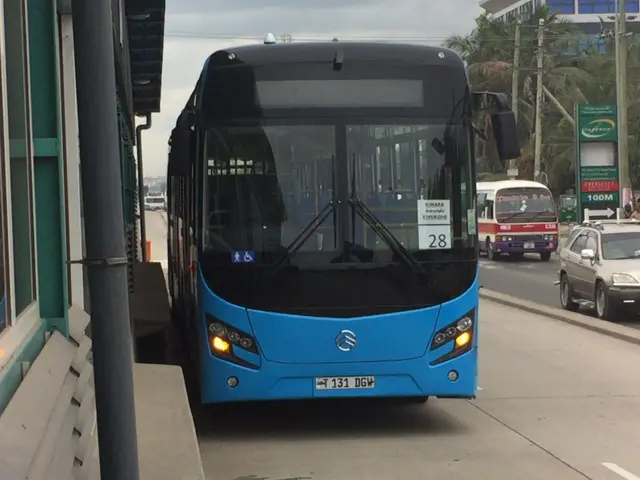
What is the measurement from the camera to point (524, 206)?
3575cm

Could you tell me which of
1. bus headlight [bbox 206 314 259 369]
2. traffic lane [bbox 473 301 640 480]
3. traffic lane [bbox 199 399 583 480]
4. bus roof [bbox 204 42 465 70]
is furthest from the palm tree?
bus headlight [bbox 206 314 259 369]

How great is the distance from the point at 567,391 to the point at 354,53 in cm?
447

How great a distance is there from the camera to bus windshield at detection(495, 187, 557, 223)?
3566cm

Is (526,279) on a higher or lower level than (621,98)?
lower

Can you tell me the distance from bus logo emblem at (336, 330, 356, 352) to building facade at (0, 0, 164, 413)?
246 centimetres

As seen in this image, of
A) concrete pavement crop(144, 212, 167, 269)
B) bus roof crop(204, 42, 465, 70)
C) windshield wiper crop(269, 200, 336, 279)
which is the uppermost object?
bus roof crop(204, 42, 465, 70)

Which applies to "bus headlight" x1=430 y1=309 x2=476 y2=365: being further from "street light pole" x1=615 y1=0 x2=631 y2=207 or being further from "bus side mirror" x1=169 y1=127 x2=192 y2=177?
"street light pole" x1=615 y1=0 x2=631 y2=207

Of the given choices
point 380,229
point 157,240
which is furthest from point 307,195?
point 157,240

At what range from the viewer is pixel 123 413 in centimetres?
282

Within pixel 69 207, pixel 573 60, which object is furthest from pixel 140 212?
pixel 573 60

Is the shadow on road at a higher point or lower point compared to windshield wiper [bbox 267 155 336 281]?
lower

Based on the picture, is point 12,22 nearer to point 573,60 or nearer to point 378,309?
point 378,309

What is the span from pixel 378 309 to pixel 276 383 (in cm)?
101

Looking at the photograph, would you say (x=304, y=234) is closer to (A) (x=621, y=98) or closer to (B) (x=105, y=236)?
(B) (x=105, y=236)
